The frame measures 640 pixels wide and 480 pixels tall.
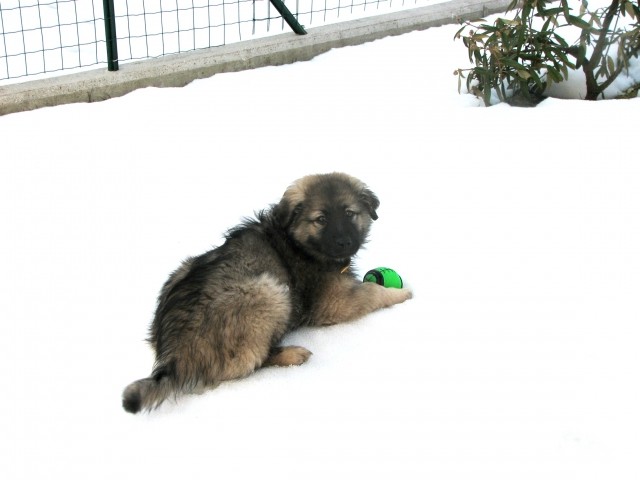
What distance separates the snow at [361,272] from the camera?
3.07 m

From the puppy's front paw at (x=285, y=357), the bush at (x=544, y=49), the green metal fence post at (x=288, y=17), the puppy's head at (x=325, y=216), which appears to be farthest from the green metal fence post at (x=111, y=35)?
the puppy's front paw at (x=285, y=357)

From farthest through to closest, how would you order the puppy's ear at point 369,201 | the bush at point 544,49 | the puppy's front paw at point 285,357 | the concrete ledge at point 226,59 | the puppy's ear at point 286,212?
the concrete ledge at point 226,59 < the bush at point 544,49 < the puppy's ear at point 369,201 < the puppy's ear at point 286,212 < the puppy's front paw at point 285,357

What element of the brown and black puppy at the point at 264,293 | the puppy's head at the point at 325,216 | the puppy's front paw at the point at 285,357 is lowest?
the puppy's front paw at the point at 285,357

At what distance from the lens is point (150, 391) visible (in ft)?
10.3

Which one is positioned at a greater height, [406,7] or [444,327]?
[406,7]

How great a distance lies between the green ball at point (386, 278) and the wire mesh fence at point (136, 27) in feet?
11.7

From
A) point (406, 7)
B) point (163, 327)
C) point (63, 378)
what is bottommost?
point (63, 378)

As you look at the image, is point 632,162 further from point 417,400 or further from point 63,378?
point 63,378

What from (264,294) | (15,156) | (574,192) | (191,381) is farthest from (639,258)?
(15,156)

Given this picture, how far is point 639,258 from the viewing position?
4.06 meters

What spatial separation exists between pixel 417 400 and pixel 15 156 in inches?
148

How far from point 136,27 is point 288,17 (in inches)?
59.9

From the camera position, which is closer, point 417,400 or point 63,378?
point 417,400

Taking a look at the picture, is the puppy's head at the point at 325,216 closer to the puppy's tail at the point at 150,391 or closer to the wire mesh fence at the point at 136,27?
the puppy's tail at the point at 150,391
